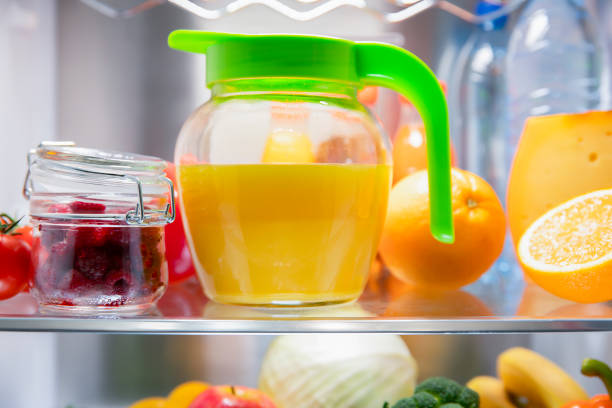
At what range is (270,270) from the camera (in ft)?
1.92

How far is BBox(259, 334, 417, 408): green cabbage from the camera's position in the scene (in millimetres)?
828

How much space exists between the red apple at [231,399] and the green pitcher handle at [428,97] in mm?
335

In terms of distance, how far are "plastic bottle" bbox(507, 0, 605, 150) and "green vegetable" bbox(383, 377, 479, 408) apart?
1.33ft

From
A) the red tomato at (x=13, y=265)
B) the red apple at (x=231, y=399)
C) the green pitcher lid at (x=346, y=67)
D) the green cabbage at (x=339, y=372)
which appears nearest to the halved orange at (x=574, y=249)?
the green pitcher lid at (x=346, y=67)

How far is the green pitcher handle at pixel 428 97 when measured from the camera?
1.99 feet

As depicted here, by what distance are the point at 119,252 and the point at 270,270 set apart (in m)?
0.14

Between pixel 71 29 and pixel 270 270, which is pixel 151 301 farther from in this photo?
pixel 71 29

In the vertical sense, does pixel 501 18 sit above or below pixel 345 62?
above

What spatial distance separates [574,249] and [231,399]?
0.44m

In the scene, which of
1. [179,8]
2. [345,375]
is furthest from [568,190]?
[179,8]

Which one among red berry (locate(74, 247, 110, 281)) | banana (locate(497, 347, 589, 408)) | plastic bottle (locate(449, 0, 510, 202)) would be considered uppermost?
plastic bottle (locate(449, 0, 510, 202))

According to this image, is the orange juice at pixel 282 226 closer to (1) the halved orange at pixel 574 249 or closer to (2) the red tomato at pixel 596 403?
(1) the halved orange at pixel 574 249

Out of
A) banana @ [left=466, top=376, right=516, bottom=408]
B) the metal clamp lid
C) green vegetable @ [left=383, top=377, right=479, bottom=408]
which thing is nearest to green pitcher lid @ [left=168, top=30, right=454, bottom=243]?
the metal clamp lid

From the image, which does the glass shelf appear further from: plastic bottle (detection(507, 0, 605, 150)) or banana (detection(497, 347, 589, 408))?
plastic bottle (detection(507, 0, 605, 150))
